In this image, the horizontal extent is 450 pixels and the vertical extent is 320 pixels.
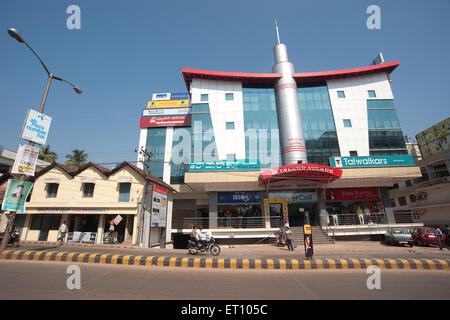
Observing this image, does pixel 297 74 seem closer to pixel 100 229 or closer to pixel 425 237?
pixel 425 237

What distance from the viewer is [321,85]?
29.5 metres

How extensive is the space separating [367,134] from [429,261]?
20789mm

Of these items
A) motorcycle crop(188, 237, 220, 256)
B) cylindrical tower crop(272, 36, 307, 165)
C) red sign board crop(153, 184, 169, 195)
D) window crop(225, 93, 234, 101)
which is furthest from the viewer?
A: window crop(225, 93, 234, 101)

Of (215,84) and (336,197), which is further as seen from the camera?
(215,84)

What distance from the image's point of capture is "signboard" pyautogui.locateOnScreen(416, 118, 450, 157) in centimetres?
2777

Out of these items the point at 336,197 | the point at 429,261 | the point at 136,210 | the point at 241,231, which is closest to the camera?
the point at 429,261

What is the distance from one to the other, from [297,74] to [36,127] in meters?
28.4

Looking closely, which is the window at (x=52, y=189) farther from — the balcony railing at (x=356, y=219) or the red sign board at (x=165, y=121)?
the balcony railing at (x=356, y=219)

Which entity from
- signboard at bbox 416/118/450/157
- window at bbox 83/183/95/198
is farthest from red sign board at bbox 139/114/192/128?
signboard at bbox 416/118/450/157

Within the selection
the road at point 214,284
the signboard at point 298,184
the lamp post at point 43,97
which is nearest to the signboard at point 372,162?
the signboard at point 298,184

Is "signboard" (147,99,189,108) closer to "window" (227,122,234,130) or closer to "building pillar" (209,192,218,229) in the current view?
"window" (227,122,234,130)

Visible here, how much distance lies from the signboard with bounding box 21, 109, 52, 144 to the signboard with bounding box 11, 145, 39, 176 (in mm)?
502

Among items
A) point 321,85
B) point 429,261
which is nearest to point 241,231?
point 429,261

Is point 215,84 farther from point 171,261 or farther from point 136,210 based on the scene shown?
point 171,261
